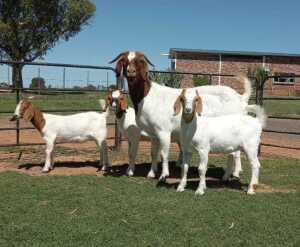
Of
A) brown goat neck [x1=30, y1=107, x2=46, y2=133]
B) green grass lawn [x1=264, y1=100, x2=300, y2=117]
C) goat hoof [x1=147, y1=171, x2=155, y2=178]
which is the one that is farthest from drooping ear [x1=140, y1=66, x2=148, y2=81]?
green grass lawn [x1=264, y1=100, x2=300, y2=117]

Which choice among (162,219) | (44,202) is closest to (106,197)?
(44,202)

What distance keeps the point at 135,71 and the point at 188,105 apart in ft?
4.30

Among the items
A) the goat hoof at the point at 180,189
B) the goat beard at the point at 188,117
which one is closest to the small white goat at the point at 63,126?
the goat hoof at the point at 180,189

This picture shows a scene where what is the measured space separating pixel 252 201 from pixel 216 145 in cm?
97

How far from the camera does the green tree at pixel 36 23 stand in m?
36.7

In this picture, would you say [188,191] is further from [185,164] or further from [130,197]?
[130,197]

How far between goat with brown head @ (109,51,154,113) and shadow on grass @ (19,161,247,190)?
4.38ft

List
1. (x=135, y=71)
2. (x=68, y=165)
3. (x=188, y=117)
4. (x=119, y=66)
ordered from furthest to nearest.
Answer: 1. (x=68, y=165)
2. (x=119, y=66)
3. (x=135, y=71)
4. (x=188, y=117)

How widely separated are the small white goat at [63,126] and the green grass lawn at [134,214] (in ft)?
3.01

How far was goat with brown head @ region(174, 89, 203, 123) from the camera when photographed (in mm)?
6480

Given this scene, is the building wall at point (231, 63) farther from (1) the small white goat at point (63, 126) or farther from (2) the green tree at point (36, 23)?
(1) the small white goat at point (63, 126)

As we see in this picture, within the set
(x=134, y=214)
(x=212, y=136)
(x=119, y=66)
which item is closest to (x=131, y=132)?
(x=119, y=66)

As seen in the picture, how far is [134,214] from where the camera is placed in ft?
18.6

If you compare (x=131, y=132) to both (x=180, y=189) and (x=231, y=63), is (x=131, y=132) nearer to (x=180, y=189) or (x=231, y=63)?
(x=180, y=189)
